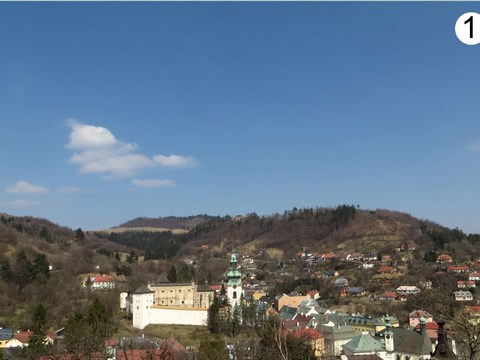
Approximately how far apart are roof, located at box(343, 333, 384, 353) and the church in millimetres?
16088

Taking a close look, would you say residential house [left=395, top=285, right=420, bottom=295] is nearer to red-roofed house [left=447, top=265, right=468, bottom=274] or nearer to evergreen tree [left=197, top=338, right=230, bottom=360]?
red-roofed house [left=447, top=265, right=468, bottom=274]

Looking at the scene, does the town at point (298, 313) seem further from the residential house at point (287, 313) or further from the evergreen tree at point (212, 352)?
the residential house at point (287, 313)

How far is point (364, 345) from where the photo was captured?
1689 inches

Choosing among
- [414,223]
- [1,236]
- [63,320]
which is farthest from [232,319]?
[414,223]

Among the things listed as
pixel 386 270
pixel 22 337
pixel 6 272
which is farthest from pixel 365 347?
pixel 386 270

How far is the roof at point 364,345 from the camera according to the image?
42547 millimetres

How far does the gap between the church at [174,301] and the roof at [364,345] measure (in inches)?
633

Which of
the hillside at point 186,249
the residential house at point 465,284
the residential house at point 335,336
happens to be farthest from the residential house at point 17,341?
the residential house at point 465,284

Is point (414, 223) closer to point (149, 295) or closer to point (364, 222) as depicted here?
point (364, 222)

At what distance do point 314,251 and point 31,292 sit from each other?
96027 mm

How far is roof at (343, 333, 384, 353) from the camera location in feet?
140

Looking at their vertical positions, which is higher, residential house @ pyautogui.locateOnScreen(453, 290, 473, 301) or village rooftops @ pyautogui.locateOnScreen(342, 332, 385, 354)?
residential house @ pyautogui.locateOnScreen(453, 290, 473, 301)

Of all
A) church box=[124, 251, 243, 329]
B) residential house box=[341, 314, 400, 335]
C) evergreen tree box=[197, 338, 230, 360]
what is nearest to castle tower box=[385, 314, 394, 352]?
residential house box=[341, 314, 400, 335]

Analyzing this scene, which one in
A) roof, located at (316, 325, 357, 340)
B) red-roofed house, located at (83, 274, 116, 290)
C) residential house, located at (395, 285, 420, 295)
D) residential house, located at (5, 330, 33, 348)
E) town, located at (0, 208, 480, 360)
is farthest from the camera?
residential house, located at (395, 285, 420, 295)
